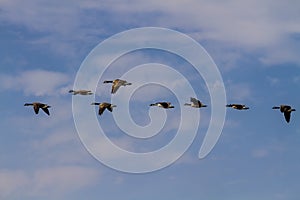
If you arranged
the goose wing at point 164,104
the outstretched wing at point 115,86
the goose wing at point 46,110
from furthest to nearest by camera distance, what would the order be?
1. the goose wing at point 164,104
2. the goose wing at point 46,110
3. the outstretched wing at point 115,86

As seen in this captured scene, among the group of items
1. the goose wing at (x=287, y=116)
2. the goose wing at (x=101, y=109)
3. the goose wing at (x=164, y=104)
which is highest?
the goose wing at (x=164, y=104)

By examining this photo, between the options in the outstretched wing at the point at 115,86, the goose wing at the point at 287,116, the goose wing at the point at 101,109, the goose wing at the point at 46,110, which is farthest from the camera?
the goose wing at the point at 46,110

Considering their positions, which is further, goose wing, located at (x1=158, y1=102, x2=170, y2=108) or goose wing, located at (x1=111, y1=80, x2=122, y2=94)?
goose wing, located at (x1=158, y1=102, x2=170, y2=108)

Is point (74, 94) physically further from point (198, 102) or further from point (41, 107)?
point (198, 102)

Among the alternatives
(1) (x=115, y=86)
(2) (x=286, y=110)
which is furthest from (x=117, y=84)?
(2) (x=286, y=110)

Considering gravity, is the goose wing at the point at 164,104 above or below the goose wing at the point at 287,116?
above

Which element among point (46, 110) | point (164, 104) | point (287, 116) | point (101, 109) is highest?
point (164, 104)

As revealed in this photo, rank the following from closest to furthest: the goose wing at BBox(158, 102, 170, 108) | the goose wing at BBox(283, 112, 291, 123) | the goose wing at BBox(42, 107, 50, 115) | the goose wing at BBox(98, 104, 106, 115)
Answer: the goose wing at BBox(283, 112, 291, 123) → the goose wing at BBox(98, 104, 106, 115) → the goose wing at BBox(42, 107, 50, 115) → the goose wing at BBox(158, 102, 170, 108)

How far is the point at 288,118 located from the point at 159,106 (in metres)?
21.5

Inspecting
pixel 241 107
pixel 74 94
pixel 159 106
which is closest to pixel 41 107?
pixel 74 94

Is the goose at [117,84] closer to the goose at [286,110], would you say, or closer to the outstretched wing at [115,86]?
the outstretched wing at [115,86]

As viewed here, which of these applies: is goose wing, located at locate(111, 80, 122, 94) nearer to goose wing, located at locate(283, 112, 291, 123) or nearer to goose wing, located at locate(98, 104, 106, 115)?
goose wing, located at locate(98, 104, 106, 115)

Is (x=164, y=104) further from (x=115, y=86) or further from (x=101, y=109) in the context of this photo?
(x=101, y=109)

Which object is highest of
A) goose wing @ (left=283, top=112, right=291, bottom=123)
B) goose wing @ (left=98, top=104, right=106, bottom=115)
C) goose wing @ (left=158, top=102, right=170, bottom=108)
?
goose wing @ (left=158, top=102, right=170, bottom=108)
